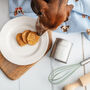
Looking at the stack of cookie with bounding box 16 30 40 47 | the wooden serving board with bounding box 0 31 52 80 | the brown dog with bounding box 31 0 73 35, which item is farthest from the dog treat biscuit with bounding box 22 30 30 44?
the brown dog with bounding box 31 0 73 35

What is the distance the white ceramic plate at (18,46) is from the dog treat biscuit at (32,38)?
0.06 feet

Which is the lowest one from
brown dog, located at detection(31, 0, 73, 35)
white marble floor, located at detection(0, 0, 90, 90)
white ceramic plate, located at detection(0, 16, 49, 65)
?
white marble floor, located at detection(0, 0, 90, 90)

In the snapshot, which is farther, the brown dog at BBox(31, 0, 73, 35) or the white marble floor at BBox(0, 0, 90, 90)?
the white marble floor at BBox(0, 0, 90, 90)

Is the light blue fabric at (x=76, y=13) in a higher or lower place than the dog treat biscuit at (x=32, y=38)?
higher

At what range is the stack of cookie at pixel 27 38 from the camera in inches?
37.4

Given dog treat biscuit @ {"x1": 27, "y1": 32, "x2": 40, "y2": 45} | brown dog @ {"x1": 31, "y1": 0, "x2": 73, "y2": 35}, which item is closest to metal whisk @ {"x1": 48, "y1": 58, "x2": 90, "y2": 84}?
dog treat biscuit @ {"x1": 27, "y1": 32, "x2": 40, "y2": 45}

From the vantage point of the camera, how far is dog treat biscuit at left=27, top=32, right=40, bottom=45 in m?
0.95

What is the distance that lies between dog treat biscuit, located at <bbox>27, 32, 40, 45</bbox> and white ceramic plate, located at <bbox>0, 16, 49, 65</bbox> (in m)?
0.02

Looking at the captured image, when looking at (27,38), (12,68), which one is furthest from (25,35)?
(12,68)

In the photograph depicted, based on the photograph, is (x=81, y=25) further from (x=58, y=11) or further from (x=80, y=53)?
(x=58, y=11)

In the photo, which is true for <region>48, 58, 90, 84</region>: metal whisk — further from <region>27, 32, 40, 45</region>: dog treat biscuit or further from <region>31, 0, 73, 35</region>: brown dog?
<region>31, 0, 73, 35</region>: brown dog

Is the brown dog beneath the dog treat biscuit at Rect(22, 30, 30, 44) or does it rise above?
above

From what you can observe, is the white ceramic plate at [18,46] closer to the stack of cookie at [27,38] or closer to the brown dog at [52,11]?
the stack of cookie at [27,38]

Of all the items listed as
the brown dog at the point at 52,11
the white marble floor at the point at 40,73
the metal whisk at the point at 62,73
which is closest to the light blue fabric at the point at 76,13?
the white marble floor at the point at 40,73
